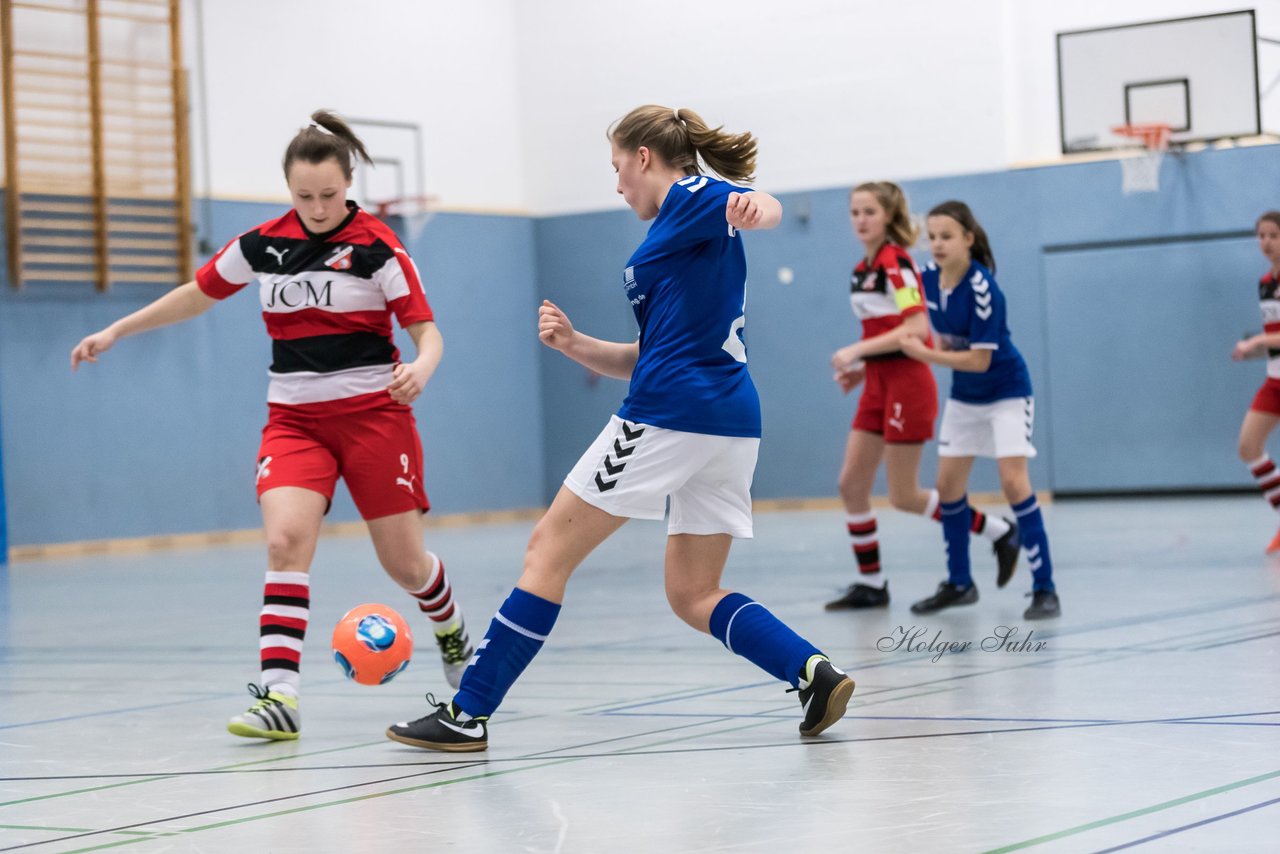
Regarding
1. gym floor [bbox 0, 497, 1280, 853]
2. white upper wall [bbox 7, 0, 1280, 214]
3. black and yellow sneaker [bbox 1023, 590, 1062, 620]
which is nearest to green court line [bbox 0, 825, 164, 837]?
gym floor [bbox 0, 497, 1280, 853]

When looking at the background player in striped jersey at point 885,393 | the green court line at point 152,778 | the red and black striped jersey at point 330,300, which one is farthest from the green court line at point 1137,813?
the background player in striped jersey at point 885,393

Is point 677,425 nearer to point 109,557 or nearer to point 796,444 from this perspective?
point 109,557

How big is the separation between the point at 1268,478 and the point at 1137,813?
740 cm

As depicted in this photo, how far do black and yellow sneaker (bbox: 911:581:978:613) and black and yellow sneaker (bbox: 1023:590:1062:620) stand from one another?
0.43 meters

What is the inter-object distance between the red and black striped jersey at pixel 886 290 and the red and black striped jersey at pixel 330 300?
3037 millimetres

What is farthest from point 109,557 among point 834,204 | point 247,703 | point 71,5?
point 247,703

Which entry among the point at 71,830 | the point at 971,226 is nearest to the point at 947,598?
the point at 971,226

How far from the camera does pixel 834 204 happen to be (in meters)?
17.4

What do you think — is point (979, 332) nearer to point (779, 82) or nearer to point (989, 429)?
point (989, 429)

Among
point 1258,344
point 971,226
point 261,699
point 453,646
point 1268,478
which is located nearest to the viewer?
point 261,699

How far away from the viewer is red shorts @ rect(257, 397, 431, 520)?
16.0ft

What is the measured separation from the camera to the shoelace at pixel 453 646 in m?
5.34

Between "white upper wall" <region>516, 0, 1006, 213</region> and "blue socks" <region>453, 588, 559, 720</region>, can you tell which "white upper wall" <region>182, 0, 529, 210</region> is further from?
"blue socks" <region>453, 588, 559, 720</region>

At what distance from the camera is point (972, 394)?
23.6 feet
